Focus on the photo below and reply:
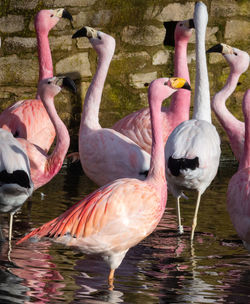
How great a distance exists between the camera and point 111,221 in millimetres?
4449

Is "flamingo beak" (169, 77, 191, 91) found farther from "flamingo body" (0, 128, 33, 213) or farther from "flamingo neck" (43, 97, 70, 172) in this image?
"flamingo neck" (43, 97, 70, 172)

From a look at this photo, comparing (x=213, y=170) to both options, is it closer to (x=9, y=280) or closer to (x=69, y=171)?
(x=9, y=280)

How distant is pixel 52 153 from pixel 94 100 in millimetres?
565

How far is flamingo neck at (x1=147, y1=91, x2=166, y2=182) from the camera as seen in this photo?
4762 mm

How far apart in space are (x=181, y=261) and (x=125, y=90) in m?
4.43

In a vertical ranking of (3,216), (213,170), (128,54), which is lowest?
(3,216)

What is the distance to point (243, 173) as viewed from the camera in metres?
5.01

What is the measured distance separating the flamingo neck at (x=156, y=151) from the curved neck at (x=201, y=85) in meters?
1.72

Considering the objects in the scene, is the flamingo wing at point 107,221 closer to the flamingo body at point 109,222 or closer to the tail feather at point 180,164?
the flamingo body at point 109,222

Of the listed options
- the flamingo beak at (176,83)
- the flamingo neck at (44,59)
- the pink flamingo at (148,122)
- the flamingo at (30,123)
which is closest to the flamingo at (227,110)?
the pink flamingo at (148,122)

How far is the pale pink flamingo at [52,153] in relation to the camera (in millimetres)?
6410

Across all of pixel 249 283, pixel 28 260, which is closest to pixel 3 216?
pixel 28 260

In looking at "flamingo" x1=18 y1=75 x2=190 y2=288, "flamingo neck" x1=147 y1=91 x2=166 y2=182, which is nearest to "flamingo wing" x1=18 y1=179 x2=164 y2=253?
"flamingo" x1=18 y1=75 x2=190 y2=288

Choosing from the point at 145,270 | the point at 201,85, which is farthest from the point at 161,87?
the point at 201,85
